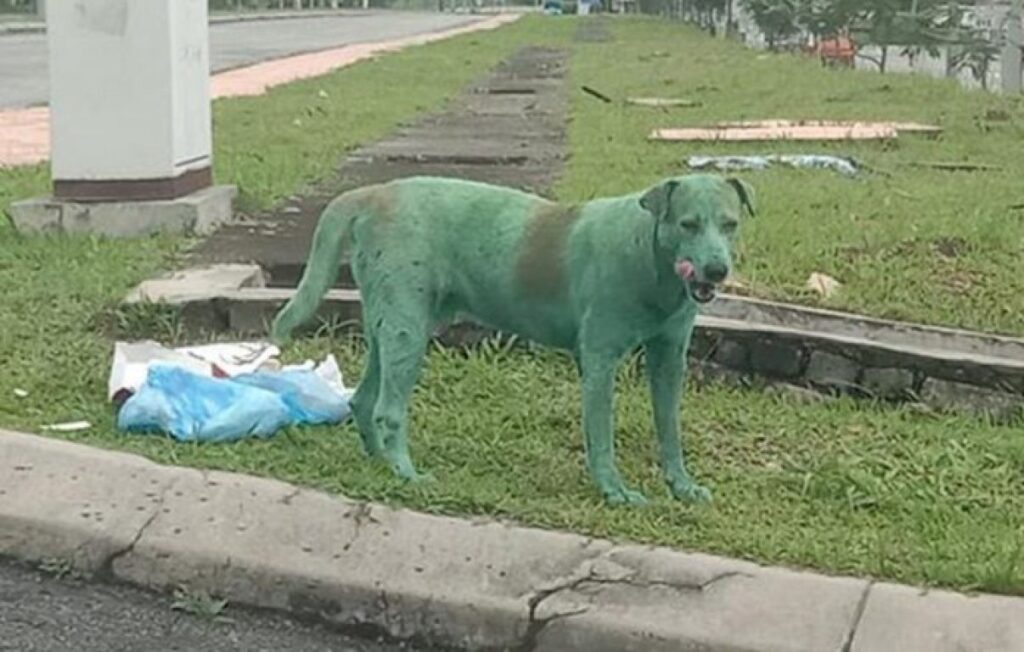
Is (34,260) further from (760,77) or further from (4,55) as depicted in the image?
(4,55)

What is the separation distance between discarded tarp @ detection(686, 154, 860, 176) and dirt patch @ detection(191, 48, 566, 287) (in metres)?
0.88

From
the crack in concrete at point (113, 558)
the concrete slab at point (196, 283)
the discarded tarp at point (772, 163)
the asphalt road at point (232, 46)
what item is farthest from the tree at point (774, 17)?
the crack in concrete at point (113, 558)

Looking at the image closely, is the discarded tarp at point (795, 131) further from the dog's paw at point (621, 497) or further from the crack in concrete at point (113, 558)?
the crack in concrete at point (113, 558)

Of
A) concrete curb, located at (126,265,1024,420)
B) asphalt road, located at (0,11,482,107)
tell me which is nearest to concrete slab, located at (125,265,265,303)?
concrete curb, located at (126,265,1024,420)

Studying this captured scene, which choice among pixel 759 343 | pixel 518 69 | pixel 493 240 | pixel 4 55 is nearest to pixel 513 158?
pixel 759 343

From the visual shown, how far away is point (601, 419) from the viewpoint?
13.6 ft

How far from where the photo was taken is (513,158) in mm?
11367

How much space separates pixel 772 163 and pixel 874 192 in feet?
4.74

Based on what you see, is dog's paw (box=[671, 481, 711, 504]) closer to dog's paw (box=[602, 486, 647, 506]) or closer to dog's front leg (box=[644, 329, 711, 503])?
dog's front leg (box=[644, 329, 711, 503])

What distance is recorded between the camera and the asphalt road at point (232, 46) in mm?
20469

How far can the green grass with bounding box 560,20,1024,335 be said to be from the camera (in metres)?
6.35

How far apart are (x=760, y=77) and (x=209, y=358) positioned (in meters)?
15.7

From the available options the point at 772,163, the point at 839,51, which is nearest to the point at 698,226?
the point at 772,163

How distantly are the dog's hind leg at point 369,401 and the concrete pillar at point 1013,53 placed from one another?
1487 centimetres
